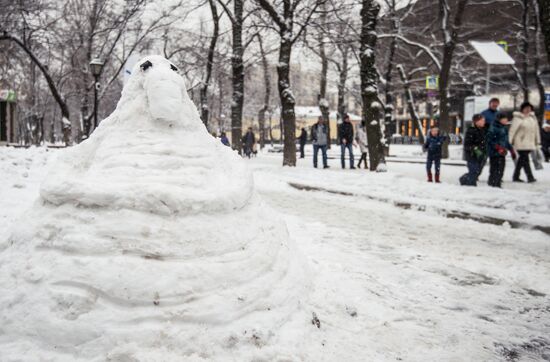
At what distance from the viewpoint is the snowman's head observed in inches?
137

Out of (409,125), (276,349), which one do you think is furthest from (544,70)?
(276,349)

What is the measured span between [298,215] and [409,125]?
59.6 m

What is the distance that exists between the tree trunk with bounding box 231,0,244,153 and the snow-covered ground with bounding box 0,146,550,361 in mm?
10709

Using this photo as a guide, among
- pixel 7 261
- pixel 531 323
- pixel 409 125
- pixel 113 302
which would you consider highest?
pixel 409 125

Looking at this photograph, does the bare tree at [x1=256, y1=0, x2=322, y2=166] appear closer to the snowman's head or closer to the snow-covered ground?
the snow-covered ground

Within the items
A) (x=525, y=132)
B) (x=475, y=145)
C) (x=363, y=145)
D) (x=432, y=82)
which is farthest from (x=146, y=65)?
(x=432, y=82)

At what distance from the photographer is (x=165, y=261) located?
274 centimetres

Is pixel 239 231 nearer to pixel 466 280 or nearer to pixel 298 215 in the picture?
pixel 466 280

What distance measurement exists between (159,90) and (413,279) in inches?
125

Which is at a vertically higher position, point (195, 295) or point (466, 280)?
point (195, 295)

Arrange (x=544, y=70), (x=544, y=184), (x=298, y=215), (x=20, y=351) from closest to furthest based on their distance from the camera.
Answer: (x=20, y=351)
(x=298, y=215)
(x=544, y=184)
(x=544, y=70)

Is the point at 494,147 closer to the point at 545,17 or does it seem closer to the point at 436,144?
the point at 436,144

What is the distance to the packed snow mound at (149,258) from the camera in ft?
8.23

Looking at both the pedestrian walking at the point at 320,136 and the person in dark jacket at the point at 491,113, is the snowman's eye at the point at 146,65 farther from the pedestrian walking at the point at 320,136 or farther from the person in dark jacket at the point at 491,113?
the pedestrian walking at the point at 320,136
